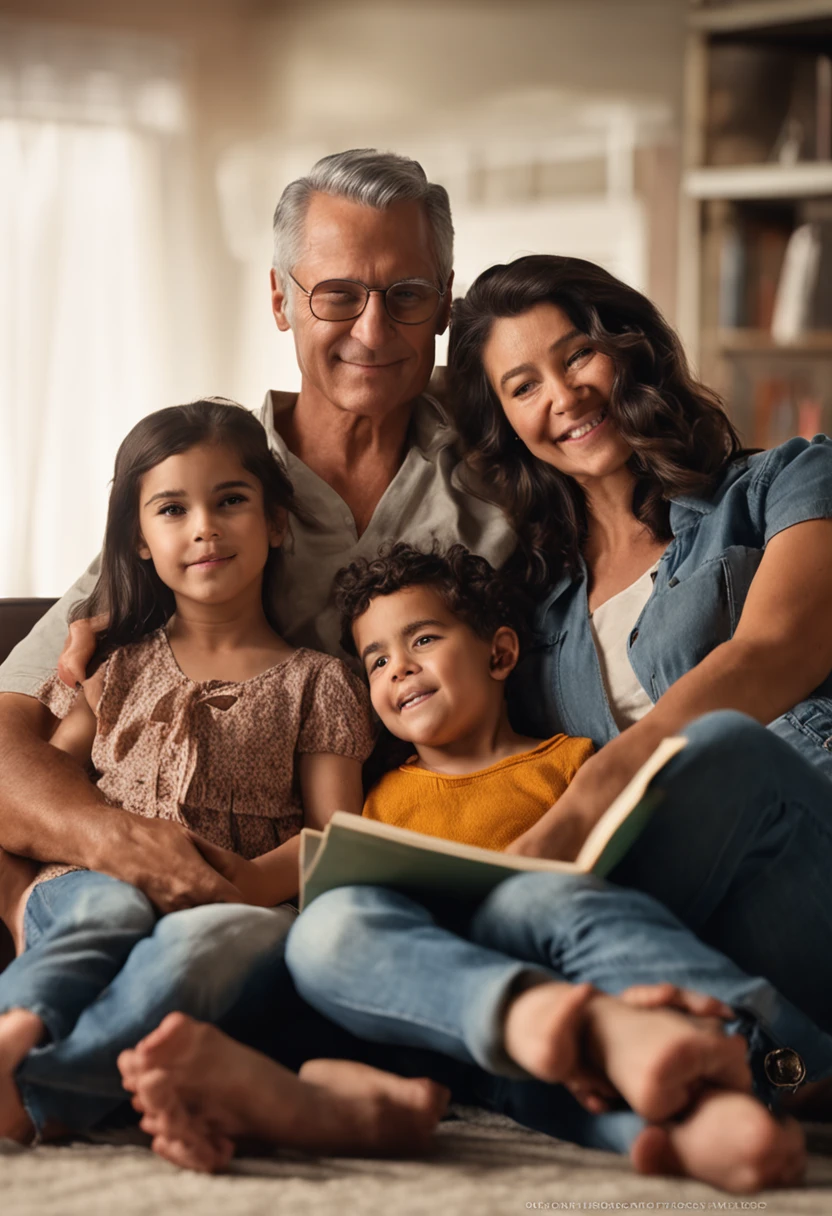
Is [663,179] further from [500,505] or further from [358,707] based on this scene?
[358,707]

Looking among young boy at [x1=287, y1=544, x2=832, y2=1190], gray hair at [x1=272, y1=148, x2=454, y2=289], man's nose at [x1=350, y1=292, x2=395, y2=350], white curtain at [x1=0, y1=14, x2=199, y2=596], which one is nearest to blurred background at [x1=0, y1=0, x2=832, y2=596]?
white curtain at [x1=0, y1=14, x2=199, y2=596]

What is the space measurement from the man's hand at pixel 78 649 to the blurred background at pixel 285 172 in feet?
8.15

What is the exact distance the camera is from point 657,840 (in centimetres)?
120

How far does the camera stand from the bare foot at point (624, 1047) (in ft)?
3.10

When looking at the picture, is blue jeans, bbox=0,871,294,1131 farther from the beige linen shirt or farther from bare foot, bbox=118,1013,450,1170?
the beige linen shirt

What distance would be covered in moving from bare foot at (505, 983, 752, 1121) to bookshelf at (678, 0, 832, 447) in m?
3.05

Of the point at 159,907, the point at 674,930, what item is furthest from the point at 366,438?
the point at 674,930

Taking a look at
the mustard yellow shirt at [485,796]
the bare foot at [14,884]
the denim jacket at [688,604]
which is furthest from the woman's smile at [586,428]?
the bare foot at [14,884]

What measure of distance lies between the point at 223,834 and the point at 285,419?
70cm

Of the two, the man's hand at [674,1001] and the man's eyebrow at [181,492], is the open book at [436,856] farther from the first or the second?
the man's eyebrow at [181,492]

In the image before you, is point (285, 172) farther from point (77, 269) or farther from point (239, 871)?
point (239, 871)

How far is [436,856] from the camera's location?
1.12m

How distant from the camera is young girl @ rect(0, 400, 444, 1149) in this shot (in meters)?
1.18

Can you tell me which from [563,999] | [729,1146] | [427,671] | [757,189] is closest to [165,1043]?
[563,999]
